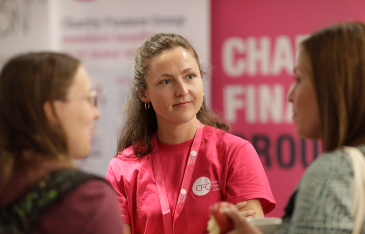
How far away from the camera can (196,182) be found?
6.17ft

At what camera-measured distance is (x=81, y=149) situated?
1.21 m

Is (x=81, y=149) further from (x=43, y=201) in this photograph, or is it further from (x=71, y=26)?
(x=71, y=26)

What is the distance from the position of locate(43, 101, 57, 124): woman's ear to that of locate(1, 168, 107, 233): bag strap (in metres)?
0.17

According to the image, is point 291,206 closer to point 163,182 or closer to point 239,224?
point 239,224

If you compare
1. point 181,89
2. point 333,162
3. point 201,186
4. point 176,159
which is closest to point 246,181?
point 201,186

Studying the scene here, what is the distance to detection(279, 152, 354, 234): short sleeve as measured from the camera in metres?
0.94

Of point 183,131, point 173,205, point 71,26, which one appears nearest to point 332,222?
point 173,205

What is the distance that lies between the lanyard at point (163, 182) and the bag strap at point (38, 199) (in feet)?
2.79

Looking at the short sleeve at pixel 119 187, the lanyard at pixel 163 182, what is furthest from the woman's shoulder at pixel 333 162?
the short sleeve at pixel 119 187

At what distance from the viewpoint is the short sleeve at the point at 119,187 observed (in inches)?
76.1

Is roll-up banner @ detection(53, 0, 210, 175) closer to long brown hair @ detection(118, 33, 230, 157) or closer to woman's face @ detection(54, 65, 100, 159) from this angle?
long brown hair @ detection(118, 33, 230, 157)

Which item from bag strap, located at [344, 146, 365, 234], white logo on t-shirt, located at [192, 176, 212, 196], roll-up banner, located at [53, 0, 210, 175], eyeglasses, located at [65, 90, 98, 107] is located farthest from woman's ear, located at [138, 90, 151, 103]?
roll-up banner, located at [53, 0, 210, 175]

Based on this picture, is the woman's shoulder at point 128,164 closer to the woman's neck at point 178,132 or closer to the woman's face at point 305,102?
the woman's neck at point 178,132

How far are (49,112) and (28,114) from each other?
2.3 inches
